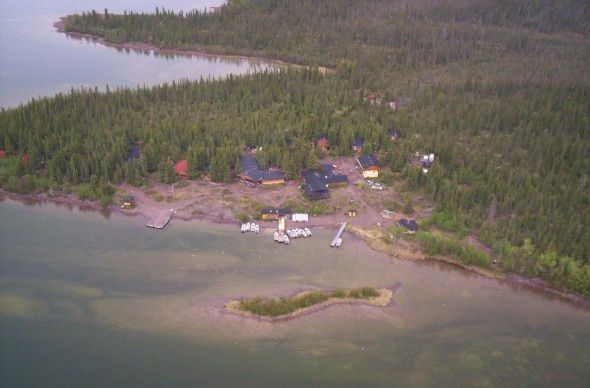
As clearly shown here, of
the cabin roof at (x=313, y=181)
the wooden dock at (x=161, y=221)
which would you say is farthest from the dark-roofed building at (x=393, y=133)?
the wooden dock at (x=161, y=221)

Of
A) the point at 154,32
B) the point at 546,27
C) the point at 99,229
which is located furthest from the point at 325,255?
the point at 546,27

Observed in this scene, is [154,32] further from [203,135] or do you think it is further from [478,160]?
[478,160]

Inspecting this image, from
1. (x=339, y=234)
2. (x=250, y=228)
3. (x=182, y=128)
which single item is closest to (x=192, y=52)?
(x=182, y=128)

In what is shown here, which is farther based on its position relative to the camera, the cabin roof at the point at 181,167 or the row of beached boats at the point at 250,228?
the cabin roof at the point at 181,167

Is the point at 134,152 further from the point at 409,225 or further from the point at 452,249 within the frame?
the point at 452,249

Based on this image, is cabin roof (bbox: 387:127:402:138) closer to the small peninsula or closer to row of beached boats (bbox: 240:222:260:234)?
row of beached boats (bbox: 240:222:260:234)

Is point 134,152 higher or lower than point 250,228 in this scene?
higher

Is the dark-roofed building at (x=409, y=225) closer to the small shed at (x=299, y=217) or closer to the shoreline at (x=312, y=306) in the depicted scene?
the shoreline at (x=312, y=306)
